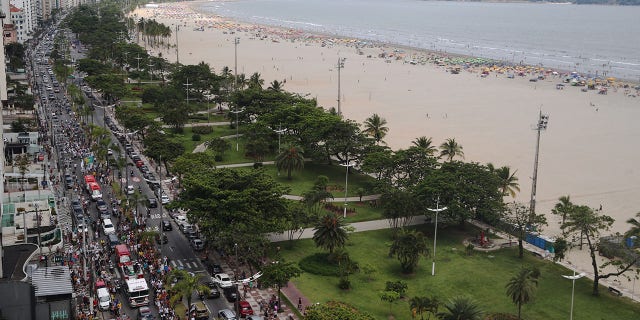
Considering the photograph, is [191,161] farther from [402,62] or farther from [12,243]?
[402,62]

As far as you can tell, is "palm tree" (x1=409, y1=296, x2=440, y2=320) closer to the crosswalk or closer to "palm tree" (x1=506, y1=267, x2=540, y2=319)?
"palm tree" (x1=506, y1=267, x2=540, y2=319)

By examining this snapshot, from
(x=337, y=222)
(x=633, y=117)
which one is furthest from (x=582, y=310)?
(x=633, y=117)

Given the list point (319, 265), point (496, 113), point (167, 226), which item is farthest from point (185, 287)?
point (496, 113)

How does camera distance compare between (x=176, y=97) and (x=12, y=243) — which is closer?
(x=12, y=243)

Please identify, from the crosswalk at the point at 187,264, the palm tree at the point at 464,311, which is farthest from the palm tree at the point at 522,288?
the crosswalk at the point at 187,264

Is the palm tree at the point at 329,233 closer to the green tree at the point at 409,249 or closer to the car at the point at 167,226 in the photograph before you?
the green tree at the point at 409,249

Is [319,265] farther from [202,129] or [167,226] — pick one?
[202,129]
